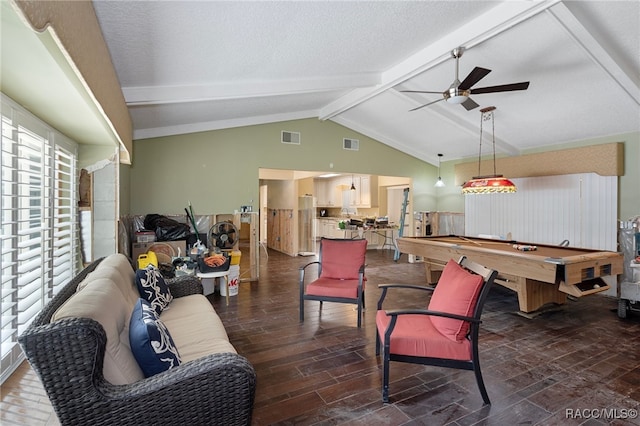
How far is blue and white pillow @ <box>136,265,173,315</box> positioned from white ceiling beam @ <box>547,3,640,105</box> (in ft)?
13.9

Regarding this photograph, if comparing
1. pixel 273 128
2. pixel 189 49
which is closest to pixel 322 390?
pixel 189 49

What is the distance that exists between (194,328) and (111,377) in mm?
937

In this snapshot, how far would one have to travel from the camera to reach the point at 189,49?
111 inches

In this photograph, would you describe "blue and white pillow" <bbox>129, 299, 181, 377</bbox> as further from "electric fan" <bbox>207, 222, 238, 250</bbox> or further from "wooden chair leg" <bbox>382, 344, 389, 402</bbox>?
"electric fan" <bbox>207, 222, 238, 250</bbox>

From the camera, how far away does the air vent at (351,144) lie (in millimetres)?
6902

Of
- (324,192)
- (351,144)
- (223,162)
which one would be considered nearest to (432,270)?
(351,144)

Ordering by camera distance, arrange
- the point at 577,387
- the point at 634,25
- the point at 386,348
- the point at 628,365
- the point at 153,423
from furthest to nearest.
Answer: the point at 634,25
the point at 628,365
the point at 577,387
the point at 386,348
the point at 153,423

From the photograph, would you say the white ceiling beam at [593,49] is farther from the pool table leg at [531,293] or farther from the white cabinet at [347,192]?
the white cabinet at [347,192]

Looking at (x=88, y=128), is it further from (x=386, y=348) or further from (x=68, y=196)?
(x=386, y=348)

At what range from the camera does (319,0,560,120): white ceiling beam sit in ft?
9.68

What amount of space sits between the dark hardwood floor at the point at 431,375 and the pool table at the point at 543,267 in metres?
0.29

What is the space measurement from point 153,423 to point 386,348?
1462 mm

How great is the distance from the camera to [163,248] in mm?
5012

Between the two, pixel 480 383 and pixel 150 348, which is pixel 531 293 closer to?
pixel 480 383
